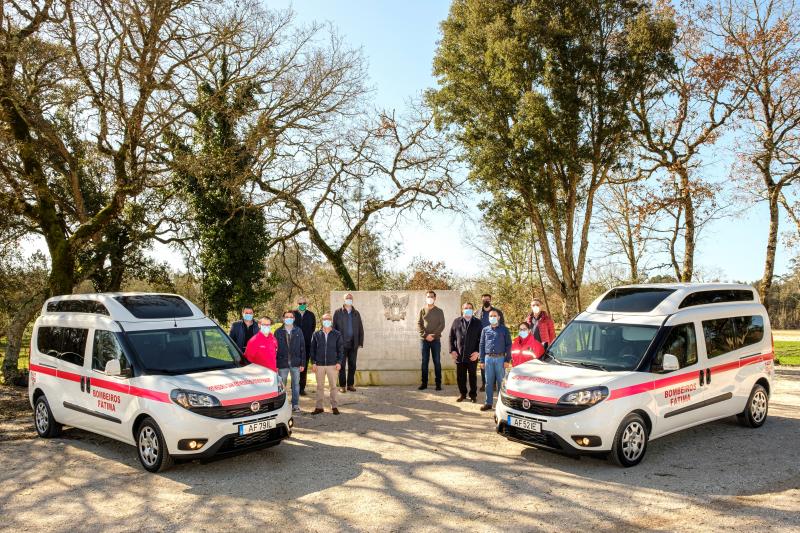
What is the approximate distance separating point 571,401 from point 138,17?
37.8 feet

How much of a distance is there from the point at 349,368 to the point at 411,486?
7090mm

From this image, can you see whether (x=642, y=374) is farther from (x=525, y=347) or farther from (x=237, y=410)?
(x=237, y=410)

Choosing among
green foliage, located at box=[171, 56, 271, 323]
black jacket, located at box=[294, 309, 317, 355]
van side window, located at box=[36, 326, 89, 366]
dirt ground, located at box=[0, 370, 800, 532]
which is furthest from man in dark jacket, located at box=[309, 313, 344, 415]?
green foliage, located at box=[171, 56, 271, 323]

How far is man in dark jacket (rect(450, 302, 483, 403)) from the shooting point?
38.5 feet

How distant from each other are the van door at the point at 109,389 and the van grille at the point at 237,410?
1057mm

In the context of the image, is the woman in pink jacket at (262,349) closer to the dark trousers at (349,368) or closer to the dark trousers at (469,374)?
the dark trousers at (349,368)

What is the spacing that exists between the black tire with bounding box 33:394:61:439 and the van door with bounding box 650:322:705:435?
8730 mm

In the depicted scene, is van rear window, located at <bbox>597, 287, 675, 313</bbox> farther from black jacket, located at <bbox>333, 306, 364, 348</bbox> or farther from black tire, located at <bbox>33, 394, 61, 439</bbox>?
black tire, located at <bbox>33, 394, 61, 439</bbox>

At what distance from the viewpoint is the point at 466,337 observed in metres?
11.7

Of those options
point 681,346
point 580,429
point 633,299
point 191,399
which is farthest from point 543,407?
point 191,399

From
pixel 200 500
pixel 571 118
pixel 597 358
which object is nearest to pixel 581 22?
pixel 571 118

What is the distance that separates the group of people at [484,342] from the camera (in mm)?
10492

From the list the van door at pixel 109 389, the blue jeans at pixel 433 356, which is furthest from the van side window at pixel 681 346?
the van door at pixel 109 389

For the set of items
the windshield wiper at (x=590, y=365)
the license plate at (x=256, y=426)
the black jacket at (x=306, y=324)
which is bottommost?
the license plate at (x=256, y=426)
